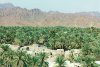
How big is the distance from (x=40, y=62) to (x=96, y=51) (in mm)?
25833

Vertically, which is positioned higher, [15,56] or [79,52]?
[15,56]

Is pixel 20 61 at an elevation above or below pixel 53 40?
above

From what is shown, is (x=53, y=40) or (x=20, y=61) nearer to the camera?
(x=20, y=61)

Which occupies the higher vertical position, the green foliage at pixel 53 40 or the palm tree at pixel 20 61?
the palm tree at pixel 20 61

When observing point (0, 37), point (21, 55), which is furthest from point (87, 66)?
point (0, 37)

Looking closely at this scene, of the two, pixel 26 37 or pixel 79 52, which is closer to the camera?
pixel 79 52

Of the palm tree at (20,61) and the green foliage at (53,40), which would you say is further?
the green foliage at (53,40)

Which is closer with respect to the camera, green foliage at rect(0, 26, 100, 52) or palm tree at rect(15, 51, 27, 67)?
palm tree at rect(15, 51, 27, 67)

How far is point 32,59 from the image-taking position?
53812 mm

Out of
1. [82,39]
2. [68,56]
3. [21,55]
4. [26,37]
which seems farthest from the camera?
[26,37]

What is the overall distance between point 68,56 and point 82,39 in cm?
1652

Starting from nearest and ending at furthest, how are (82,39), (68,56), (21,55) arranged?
(21,55)
(68,56)
(82,39)

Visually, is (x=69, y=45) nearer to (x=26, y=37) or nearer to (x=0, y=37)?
(x=26, y=37)

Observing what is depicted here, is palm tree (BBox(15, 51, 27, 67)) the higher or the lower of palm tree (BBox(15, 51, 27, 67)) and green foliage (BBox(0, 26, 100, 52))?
the higher
